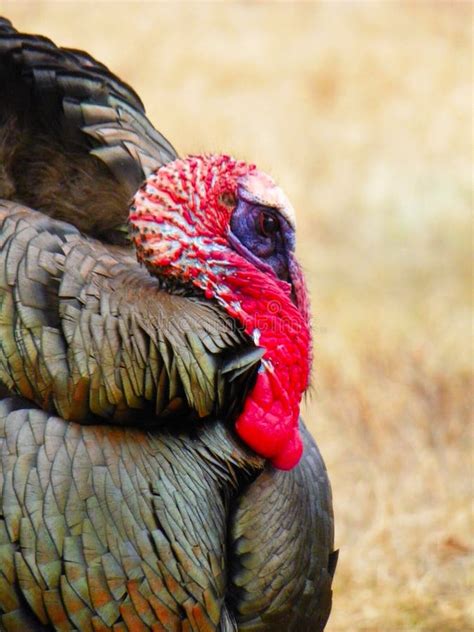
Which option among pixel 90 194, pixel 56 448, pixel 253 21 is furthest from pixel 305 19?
pixel 56 448

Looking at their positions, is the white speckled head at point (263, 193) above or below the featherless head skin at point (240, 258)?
above

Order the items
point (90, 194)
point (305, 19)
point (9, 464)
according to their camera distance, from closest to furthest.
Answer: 1. point (9, 464)
2. point (90, 194)
3. point (305, 19)

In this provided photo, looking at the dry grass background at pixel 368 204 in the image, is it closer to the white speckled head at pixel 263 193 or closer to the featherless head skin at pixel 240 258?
the featherless head skin at pixel 240 258

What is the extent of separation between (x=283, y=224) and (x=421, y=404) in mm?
3202

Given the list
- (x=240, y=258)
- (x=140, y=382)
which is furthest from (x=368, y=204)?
(x=140, y=382)

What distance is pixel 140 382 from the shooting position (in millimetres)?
2531

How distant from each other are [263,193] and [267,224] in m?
0.07

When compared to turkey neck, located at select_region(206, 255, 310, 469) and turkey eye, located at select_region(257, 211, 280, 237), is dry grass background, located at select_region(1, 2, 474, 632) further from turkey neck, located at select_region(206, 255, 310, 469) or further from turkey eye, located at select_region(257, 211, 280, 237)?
turkey eye, located at select_region(257, 211, 280, 237)

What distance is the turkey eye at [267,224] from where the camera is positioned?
2727mm

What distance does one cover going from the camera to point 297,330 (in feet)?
8.89

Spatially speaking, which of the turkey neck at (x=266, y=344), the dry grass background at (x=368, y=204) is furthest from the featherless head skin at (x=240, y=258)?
the dry grass background at (x=368, y=204)

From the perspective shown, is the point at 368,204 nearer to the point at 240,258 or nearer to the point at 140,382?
the point at 240,258

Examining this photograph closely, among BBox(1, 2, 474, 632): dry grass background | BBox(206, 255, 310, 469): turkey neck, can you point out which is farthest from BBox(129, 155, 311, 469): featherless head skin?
BBox(1, 2, 474, 632): dry grass background

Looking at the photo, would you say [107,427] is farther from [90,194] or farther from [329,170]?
[329,170]
